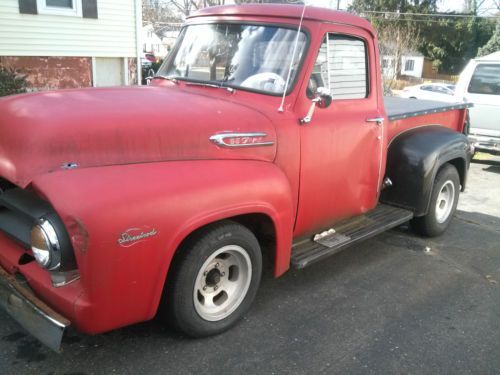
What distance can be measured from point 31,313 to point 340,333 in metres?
1.96

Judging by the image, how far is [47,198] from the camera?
7.68 feet

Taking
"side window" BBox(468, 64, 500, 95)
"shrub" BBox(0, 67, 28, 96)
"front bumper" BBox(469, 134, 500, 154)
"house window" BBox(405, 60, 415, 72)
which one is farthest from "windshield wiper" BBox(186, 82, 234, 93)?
"house window" BBox(405, 60, 415, 72)

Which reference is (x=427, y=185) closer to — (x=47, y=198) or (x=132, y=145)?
(x=132, y=145)

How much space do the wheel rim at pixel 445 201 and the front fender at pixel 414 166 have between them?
507mm

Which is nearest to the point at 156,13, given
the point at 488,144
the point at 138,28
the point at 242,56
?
the point at 138,28

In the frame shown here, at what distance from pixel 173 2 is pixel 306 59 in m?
30.7

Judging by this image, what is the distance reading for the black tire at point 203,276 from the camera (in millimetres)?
2834

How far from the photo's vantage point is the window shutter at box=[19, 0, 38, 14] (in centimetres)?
1063

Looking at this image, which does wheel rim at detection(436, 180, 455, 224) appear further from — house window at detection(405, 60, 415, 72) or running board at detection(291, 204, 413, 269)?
house window at detection(405, 60, 415, 72)

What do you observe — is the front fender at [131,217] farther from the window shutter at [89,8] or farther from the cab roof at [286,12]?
the window shutter at [89,8]

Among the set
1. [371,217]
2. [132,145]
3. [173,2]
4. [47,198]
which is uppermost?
[173,2]

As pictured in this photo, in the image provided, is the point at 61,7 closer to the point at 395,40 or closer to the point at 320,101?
the point at 320,101

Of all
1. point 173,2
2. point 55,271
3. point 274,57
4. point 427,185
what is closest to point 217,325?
point 55,271

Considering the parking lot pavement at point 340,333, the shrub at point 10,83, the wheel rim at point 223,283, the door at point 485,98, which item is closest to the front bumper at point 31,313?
the parking lot pavement at point 340,333
